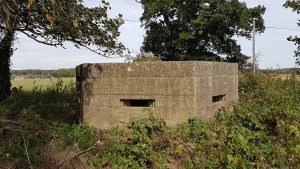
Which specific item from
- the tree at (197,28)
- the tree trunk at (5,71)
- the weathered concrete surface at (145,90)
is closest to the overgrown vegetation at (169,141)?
the weathered concrete surface at (145,90)

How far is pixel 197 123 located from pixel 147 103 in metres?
1.13

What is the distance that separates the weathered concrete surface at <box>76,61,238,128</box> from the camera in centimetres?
795

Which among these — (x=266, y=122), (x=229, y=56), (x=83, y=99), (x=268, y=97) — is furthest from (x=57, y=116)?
(x=229, y=56)

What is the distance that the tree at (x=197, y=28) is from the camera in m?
34.3

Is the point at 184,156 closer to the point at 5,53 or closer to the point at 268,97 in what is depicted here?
the point at 268,97

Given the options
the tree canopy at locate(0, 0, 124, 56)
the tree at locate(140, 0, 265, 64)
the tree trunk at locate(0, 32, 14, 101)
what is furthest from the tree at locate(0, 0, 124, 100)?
the tree at locate(140, 0, 265, 64)

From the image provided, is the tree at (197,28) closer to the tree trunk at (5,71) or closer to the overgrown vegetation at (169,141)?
the tree trunk at (5,71)

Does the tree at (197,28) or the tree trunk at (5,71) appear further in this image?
the tree at (197,28)

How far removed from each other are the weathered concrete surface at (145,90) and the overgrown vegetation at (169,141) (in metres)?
0.26

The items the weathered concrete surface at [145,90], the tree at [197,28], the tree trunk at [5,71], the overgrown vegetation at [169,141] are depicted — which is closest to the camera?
the overgrown vegetation at [169,141]

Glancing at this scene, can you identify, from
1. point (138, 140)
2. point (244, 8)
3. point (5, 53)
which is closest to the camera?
point (138, 140)

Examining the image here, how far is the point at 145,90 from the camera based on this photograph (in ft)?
26.5

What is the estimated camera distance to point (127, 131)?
7926mm

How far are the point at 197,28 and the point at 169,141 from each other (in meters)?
28.3
